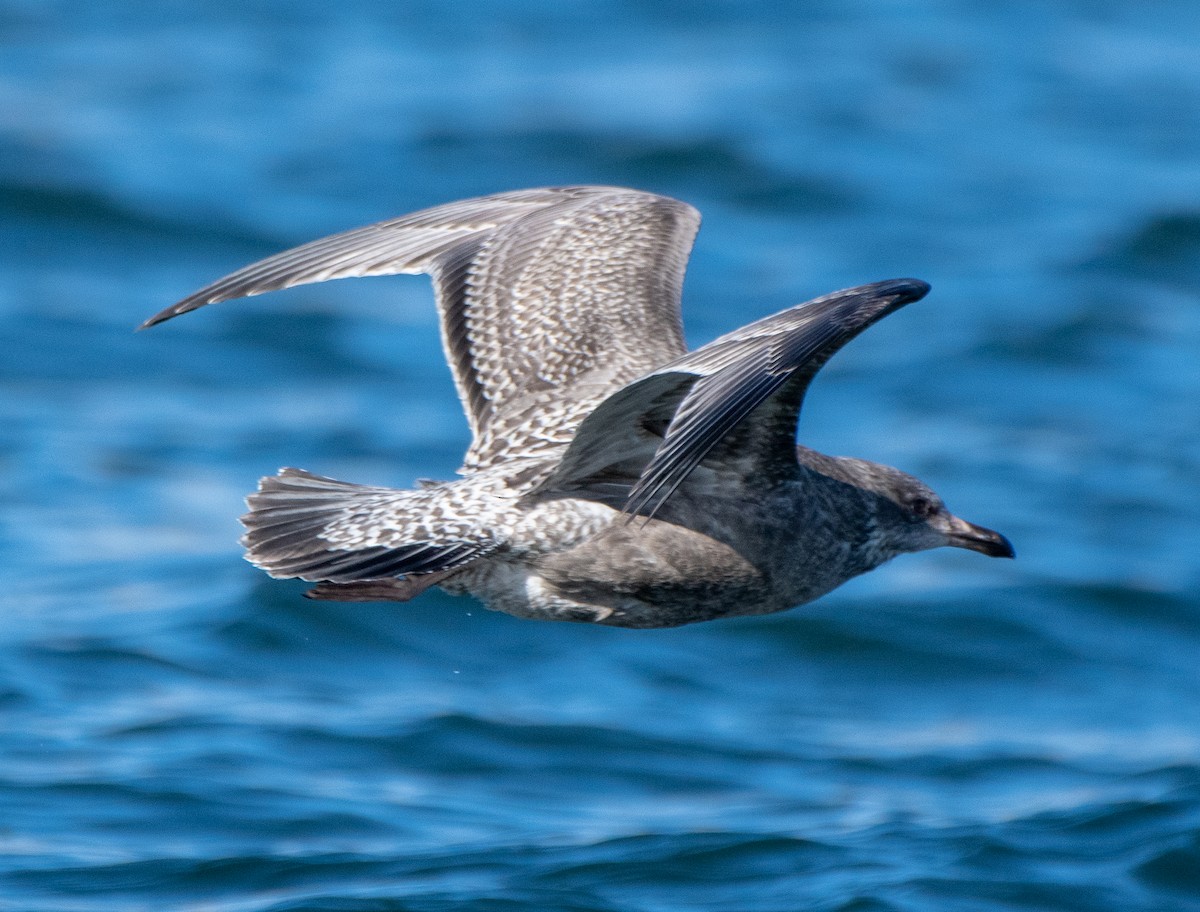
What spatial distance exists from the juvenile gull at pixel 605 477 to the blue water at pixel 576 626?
151 centimetres

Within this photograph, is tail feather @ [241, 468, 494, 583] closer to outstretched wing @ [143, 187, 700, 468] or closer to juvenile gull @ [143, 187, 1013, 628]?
juvenile gull @ [143, 187, 1013, 628]

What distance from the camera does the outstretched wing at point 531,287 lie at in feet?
19.5

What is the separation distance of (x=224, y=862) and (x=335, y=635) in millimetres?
2257

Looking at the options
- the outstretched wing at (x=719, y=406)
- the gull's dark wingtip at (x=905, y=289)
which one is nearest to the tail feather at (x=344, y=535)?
the outstretched wing at (x=719, y=406)

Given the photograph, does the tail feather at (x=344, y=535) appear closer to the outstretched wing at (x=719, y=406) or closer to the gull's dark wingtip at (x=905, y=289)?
the outstretched wing at (x=719, y=406)

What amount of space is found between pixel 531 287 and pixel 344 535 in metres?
1.29

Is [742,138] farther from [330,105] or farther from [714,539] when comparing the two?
[714,539]

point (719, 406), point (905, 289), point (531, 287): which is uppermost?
point (531, 287)

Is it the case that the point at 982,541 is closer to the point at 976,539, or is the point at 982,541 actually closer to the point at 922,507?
the point at 976,539

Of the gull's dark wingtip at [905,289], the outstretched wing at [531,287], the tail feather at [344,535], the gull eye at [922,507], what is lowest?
the tail feather at [344,535]

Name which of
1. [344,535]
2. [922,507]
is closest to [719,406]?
[344,535]

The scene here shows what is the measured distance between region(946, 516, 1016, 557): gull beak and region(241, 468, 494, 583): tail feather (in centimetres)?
148

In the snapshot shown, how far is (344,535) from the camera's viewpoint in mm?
5297

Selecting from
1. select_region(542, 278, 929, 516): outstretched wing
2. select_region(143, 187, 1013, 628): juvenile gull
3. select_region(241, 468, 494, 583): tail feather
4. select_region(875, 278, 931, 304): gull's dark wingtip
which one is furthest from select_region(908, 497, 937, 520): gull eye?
select_region(241, 468, 494, 583): tail feather
